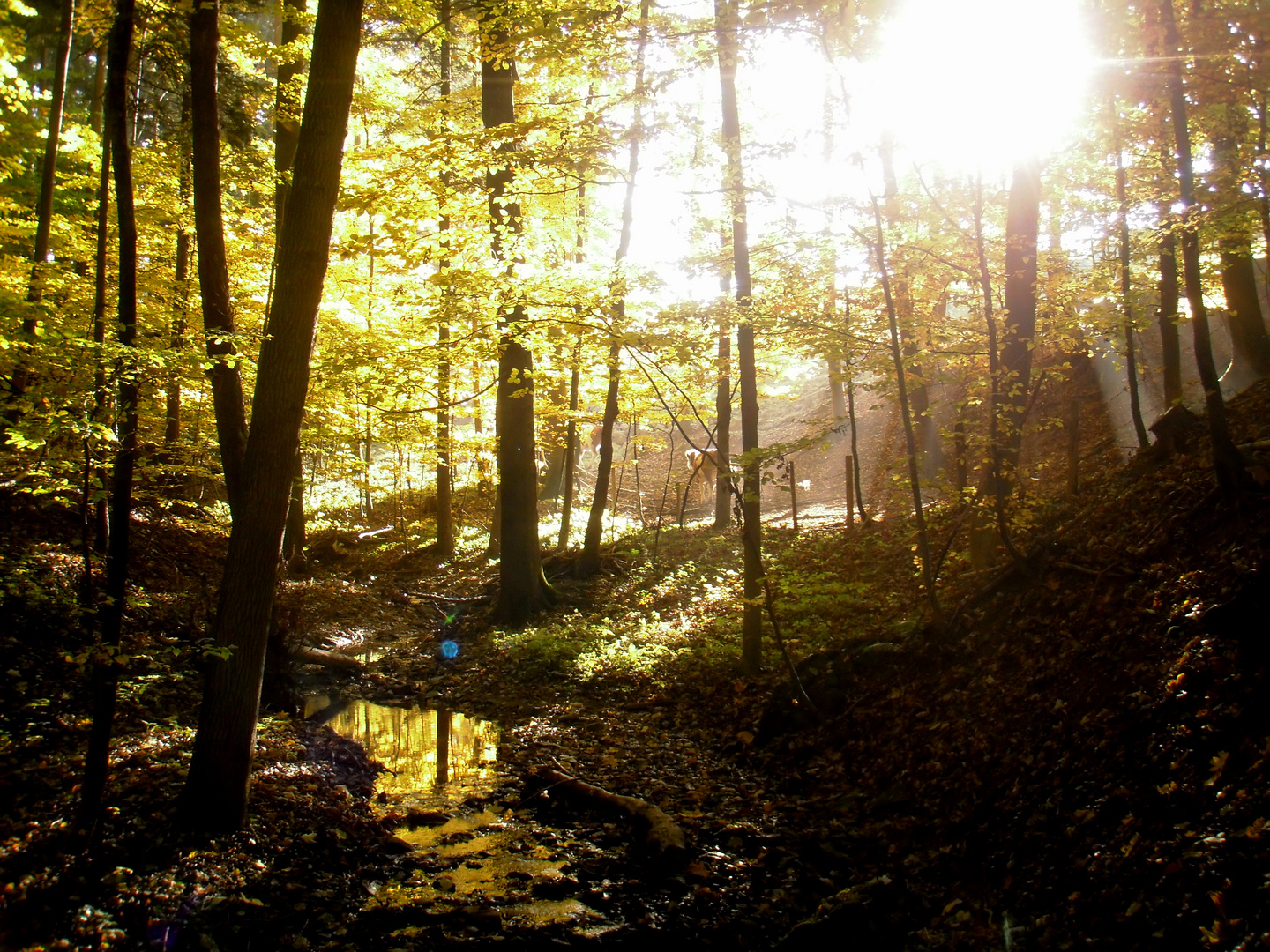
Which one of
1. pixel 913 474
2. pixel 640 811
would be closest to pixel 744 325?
pixel 913 474

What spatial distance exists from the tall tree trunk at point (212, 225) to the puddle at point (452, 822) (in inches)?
131

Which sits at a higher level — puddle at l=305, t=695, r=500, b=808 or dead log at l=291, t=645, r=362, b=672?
dead log at l=291, t=645, r=362, b=672

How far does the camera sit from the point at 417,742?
8.03 meters


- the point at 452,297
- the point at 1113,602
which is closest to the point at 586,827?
the point at 1113,602

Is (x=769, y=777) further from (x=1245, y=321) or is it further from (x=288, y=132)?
(x=288, y=132)

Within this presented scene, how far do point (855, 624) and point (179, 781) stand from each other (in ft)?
24.7

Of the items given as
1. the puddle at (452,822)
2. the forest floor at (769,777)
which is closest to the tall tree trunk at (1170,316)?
the forest floor at (769,777)

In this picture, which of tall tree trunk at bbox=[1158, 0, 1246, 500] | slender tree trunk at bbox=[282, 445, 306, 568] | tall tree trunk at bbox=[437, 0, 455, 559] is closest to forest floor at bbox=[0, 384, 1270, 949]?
tall tree trunk at bbox=[1158, 0, 1246, 500]

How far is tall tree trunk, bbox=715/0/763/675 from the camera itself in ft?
25.0

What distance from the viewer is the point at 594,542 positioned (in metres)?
14.8

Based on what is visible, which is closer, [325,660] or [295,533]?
[325,660]

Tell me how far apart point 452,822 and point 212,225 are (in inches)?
236

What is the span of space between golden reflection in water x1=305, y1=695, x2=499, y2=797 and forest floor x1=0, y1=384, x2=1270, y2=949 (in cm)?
5

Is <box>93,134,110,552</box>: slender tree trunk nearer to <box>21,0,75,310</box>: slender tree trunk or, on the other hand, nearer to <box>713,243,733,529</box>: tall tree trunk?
<box>713,243,733,529</box>: tall tree trunk
